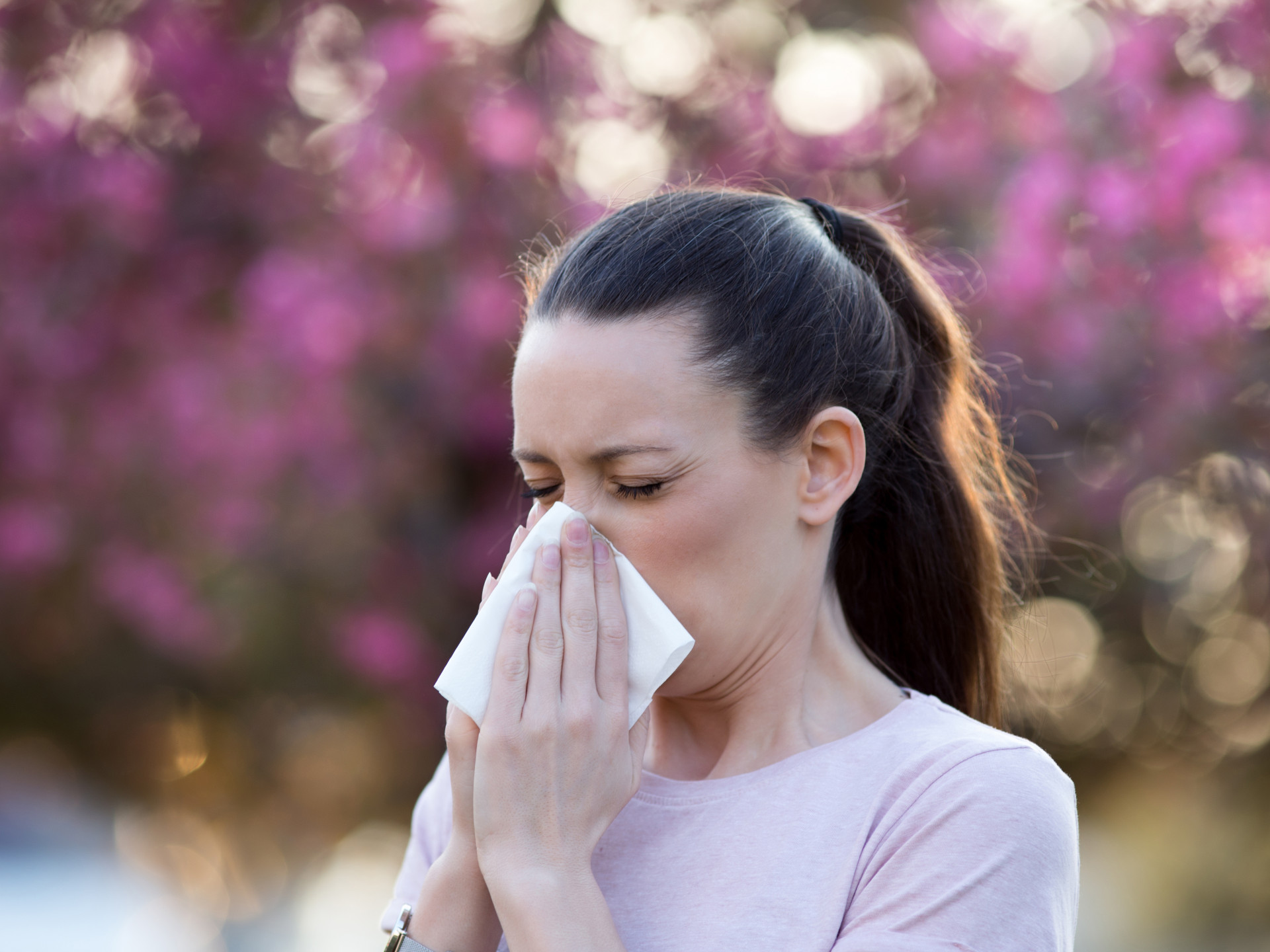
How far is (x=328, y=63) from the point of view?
5.04m

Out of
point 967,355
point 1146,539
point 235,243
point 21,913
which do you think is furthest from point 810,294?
point 21,913

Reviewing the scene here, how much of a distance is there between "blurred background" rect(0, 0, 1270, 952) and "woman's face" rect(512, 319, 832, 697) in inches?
87.0

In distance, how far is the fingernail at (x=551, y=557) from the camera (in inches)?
77.4

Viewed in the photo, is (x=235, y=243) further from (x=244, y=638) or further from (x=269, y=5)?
(x=244, y=638)

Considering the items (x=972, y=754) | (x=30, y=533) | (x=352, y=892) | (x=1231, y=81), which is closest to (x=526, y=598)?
(x=972, y=754)

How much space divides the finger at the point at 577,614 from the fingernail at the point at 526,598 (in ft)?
0.15

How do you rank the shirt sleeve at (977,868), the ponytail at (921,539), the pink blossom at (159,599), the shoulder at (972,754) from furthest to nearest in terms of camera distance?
1. the pink blossom at (159,599)
2. the ponytail at (921,539)
3. the shoulder at (972,754)
4. the shirt sleeve at (977,868)

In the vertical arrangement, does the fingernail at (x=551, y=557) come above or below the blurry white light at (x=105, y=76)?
below

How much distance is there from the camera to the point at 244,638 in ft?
16.2

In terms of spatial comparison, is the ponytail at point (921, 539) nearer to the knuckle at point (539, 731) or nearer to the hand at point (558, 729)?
the hand at point (558, 729)

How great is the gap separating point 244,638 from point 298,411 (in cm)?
106

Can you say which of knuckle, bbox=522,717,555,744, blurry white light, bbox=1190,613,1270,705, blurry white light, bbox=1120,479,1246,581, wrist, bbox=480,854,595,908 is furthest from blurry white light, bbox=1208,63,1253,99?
wrist, bbox=480,854,595,908

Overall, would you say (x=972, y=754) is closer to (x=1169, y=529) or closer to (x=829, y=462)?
(x=829, y=462)

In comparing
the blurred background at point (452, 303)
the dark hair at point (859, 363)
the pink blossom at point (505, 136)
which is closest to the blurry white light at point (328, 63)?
the blurred background at point (452, 303)
